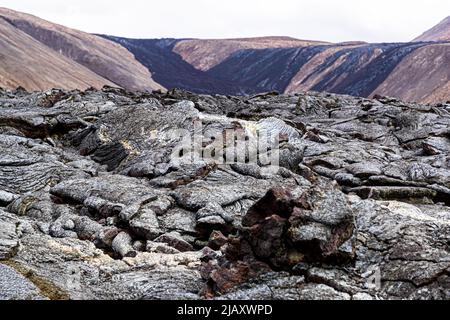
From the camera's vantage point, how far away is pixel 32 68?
102688 millimetres

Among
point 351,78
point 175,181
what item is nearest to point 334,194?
point 175,181

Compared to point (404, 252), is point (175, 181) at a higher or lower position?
lower

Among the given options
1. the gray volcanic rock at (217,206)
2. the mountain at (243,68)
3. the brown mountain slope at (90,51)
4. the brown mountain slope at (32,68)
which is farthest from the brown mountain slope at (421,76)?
the gray volcanic rock at (217,206)

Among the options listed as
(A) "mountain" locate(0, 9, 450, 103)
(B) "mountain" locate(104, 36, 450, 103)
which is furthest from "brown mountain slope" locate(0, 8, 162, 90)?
(B) "mountain" locate(104, 36, 450, 103)

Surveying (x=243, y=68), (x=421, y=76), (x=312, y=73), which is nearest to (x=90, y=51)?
(x=243, y=68)

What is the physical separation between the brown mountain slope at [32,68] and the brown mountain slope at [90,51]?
1762cm

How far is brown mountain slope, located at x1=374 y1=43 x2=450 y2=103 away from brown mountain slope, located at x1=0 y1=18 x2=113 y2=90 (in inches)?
2905

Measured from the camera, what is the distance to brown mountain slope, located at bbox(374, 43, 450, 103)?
10906 cm

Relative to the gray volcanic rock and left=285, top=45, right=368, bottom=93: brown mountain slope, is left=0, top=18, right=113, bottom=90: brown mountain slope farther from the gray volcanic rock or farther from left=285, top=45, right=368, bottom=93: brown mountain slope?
left=285, top=45, right=368, bottom=93: brown mountain slope

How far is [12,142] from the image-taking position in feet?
92.8

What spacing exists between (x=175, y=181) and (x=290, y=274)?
36.8ft

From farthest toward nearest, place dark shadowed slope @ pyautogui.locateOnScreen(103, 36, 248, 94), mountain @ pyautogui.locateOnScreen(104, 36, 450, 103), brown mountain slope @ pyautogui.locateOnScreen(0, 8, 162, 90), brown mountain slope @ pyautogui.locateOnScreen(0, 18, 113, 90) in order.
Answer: dark shadowed slope @ pyautogui.locateOnScreen(103, 36, 248, 94), brown mountain slope @ pyautogui.locateOnScreen(0, 8, 162, 90), mountain @ pyautogui.locateOnScreen(104, 36, 450, 103), brown mountain slope @ pyautogui.locateOnScreen(0, 18, 113, 90)

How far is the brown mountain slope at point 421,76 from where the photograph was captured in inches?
4294

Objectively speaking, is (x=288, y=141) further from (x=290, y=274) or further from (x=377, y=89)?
(x=377, y=89)
